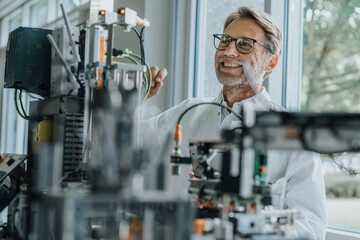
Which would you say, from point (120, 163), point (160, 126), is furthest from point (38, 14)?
point (120, 163)

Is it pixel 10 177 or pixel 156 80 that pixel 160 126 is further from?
pixel 10 177

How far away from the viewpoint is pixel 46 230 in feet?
3.84

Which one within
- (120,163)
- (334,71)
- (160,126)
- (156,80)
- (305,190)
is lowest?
(305,190)

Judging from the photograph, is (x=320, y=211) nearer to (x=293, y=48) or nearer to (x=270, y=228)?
(x=270, y=228)

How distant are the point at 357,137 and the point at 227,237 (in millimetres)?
405

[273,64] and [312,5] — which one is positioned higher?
[312,5]

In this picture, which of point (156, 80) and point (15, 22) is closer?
point (156, 80)

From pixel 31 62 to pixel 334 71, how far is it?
163 centimetres

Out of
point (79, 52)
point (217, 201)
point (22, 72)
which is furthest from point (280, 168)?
point (22, 72)

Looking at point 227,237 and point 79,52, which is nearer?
point 227,237

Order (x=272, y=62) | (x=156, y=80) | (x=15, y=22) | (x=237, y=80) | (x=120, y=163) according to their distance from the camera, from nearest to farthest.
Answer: (x=120, y=163), (x=156, y=80), (x=237, y=80), (x=272, y=62), (x=15, y=22)

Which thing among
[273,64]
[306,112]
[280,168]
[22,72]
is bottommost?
[280,168]

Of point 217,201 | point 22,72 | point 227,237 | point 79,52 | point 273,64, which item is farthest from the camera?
point 273,64

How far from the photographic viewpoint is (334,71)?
2643 mm
